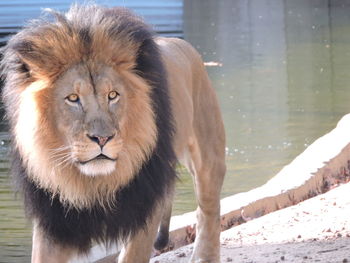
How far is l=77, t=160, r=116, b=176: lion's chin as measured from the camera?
3.92 meters

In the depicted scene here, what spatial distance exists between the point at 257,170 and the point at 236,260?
325cm

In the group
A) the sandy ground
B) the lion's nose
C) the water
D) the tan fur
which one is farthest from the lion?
the water

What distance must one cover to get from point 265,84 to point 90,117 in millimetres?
9144

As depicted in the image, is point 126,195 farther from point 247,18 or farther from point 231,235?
point 247,18

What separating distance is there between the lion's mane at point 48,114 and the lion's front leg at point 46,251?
40 millimetres

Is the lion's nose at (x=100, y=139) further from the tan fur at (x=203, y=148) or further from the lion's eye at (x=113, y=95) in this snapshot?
the tan fur at (x=203, y=148)

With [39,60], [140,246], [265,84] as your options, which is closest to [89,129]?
[39,60]

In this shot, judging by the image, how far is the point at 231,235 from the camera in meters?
6.07

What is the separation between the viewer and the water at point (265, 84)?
8102 mm

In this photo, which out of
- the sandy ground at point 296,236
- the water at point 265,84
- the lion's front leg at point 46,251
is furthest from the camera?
the water at point 265,84

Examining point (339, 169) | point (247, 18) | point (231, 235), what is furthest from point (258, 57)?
point (231, 235)

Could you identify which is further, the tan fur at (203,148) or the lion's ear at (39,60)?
the tan fur at (203,148)

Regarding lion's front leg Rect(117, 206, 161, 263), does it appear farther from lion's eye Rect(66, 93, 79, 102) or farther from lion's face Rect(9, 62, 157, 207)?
lion's eye Rect(66, 93, 79, 102)

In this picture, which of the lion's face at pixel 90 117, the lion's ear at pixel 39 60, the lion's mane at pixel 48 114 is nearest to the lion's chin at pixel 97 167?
the lion's face at pixel 90 117
